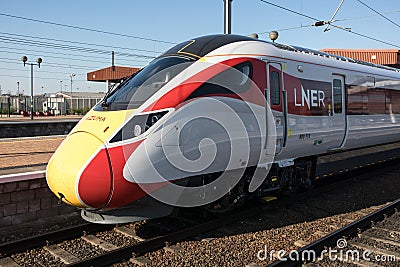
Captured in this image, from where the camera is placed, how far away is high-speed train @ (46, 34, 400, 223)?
5.54m

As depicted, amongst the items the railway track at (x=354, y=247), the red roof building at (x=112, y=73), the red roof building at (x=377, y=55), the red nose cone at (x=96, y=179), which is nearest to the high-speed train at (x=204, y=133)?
the red nose cone at (x=96, y=179)

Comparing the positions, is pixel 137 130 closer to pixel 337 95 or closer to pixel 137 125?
pixel 137 125

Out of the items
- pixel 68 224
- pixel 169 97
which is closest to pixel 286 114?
pixel 169 97

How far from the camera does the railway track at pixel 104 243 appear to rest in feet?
18.6

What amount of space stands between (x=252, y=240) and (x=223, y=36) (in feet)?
11.3

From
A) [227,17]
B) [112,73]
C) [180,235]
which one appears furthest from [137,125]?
[112,73]

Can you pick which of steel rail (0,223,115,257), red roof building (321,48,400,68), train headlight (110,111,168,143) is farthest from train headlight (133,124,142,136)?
red roof building (321,48,400,68)

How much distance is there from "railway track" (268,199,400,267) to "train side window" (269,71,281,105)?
7.68ft

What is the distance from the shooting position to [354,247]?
619 cm
